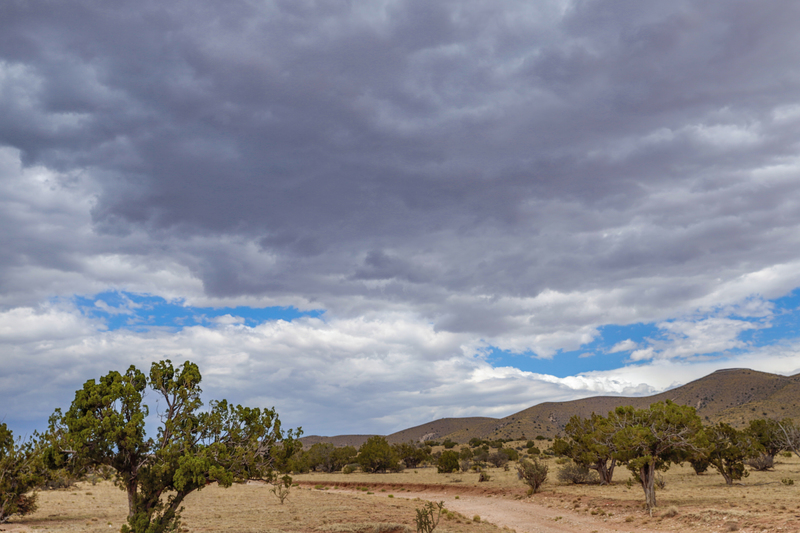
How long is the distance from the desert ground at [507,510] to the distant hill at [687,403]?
6131 centimetres

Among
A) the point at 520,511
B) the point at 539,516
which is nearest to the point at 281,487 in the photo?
the point at 520,511

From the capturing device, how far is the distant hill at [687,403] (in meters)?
96.6

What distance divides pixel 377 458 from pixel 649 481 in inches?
1784

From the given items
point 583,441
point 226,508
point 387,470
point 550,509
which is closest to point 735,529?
point 550,509

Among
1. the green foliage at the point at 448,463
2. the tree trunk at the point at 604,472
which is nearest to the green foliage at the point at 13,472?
the tree trunk at the point at 604,472

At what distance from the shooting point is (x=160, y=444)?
658 inches

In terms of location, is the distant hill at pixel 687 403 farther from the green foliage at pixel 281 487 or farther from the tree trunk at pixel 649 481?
the green foliage at pixel 281 487

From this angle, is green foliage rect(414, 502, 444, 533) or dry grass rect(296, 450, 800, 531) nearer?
green foliage rect(414, 502, 444, 533)

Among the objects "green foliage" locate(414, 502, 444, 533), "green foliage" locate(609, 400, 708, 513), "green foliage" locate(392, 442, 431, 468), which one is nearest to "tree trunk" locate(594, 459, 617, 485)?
"green foliage" locate(609, 400, 708, 513)

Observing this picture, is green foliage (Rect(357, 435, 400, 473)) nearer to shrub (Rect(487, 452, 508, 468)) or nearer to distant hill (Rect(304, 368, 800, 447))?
shrub (Rect(487, 452, 508, 468))

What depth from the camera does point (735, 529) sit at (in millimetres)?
20391

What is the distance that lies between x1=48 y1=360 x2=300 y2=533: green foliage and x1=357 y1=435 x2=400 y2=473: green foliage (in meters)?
51.0

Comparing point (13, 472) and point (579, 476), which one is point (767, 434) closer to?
point (579, 476)

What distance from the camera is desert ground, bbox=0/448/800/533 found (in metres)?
22.7
